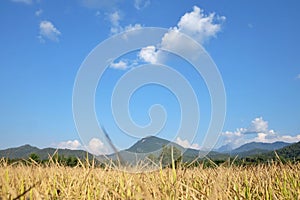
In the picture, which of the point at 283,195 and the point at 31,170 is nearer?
the point at 283,195

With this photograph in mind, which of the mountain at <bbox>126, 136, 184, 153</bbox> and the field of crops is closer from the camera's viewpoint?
the field of crops

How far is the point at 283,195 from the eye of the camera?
2676 mm

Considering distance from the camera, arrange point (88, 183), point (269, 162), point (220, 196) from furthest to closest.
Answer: point (269, 162) → point (88, 183) → point (220, 196)

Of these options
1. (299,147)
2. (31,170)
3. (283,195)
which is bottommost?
(283,195)

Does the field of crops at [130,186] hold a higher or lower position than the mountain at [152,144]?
lower

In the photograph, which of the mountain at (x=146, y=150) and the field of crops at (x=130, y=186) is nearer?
the field of crops at (x=130, y=186)

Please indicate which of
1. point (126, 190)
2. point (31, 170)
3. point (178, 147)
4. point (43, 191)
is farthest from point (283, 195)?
point (31, 170)

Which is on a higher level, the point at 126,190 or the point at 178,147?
the point at 178,147

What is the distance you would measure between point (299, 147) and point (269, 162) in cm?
3328

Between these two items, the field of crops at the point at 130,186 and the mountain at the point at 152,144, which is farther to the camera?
the mountain at the point at 152,144

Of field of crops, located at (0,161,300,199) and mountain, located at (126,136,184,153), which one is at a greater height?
mountain, located at (126,136,184,153)

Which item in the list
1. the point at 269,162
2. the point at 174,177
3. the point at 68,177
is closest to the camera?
the point at 174,177

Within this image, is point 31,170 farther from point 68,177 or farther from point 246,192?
point 246,192

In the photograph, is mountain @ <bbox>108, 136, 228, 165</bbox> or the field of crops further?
mountain @ <bbox>108, 136, 228, 165</bbox>
